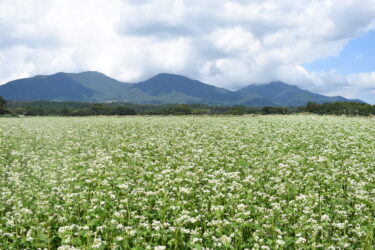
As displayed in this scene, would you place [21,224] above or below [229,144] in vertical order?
below

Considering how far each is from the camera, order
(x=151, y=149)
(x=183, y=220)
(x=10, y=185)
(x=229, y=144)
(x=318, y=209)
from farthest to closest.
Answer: (x=229, y=144)
(x=151, y=149)
(x=10, y=185)
(x=318, y=209)
(x=183, y=220)

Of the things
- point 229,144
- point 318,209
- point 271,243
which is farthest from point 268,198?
point 229,144

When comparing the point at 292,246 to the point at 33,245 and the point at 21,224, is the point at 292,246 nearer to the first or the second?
the point at 33,245

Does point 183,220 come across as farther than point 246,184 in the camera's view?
No

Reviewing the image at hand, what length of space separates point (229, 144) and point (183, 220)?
1216 centimetres

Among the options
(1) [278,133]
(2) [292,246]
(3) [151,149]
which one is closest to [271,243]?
(2) [292,246]

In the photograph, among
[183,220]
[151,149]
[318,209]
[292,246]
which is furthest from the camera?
[151,149]

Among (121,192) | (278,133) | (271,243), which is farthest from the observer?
(278,133)

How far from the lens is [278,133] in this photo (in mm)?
24750

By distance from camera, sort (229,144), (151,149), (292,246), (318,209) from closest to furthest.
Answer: (292,246)
(318,209)
(151,149)
(229,144)

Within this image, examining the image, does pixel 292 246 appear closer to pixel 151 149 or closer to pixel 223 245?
pixel 223 245

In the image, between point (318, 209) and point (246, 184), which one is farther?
point (246, 184)

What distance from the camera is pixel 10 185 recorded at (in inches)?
470

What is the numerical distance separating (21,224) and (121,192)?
3220mm
